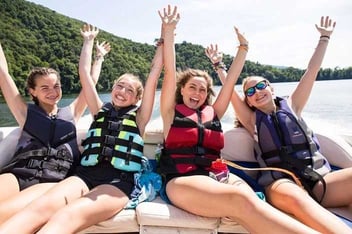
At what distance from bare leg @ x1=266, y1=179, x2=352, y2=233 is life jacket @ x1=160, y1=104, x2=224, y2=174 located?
50 cm

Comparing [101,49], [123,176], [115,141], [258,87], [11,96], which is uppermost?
Answer: [101,49]

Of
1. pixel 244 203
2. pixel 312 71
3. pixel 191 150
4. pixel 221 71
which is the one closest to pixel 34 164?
pixel 191 150

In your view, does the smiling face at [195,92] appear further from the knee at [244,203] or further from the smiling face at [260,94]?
the knee at [244,203]

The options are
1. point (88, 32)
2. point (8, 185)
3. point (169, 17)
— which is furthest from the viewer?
point (88, 32)

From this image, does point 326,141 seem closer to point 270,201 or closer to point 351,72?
point 270,201

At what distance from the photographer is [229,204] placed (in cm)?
186

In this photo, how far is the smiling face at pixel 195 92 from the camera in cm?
253

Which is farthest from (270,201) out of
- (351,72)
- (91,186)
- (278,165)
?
(351,72)

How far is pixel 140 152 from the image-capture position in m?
2.38

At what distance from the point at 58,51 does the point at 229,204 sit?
33268 millimetres

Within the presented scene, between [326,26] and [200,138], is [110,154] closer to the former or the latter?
[200,138]

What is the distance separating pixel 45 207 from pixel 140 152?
0.79m

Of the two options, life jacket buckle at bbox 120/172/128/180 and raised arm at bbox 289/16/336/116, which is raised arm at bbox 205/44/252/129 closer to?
raised arm at bbox 289/16/336/116

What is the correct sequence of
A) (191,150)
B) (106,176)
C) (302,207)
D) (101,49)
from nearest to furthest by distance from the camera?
(302,207)
(106,176)
(191,150)
(101,49)
